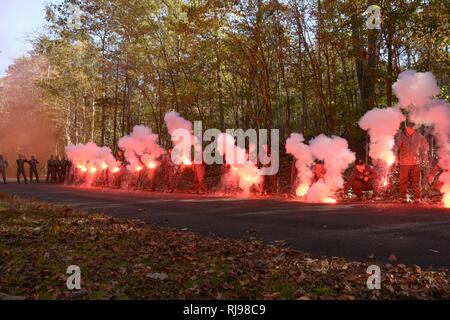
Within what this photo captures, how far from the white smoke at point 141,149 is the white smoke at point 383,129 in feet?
40.1

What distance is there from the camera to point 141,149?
2498 cm

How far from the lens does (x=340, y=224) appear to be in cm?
1057

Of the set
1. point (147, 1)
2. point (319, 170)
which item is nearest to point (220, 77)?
point (147, 1)

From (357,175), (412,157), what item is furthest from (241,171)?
(412,157)

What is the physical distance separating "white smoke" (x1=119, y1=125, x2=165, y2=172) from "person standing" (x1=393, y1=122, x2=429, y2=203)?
13.3 metres

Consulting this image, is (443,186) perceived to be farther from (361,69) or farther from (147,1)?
(147,1)

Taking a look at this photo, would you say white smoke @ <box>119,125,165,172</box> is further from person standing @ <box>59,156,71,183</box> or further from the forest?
person standing @ <box>59,156,71,183</box>

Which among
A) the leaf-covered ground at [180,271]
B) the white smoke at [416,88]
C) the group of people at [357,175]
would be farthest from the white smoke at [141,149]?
the leaf-covered ground at [180,271]

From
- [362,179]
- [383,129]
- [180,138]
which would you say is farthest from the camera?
[180,138]

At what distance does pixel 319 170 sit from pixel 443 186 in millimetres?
4501

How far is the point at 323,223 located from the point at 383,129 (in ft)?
21.2

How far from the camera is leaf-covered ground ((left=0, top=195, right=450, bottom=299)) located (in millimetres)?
5762

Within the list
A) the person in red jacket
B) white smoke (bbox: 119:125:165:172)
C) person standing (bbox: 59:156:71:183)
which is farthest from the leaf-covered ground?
person standing (bbox: 59:156:71:183)

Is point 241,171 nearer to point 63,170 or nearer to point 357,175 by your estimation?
point 357,175
